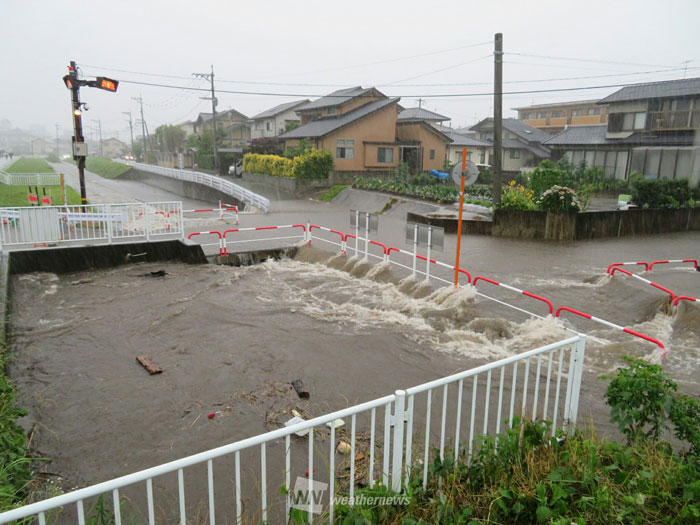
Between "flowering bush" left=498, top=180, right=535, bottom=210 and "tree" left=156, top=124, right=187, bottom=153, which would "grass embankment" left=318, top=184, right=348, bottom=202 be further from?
"tree" left=156, top=124, right=187, bottom=153

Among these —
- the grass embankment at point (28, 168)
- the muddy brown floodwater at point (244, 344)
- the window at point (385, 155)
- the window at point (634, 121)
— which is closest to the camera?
the muddy brown floodwater at point (244, 344)

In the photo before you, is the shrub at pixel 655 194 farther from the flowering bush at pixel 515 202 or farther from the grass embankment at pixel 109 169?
the grass embankment at pixel 109 169

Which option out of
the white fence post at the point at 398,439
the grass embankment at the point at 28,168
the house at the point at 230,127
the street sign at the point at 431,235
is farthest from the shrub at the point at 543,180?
the grass embankment at the point at 28,168

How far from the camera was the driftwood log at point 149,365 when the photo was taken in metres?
7.60

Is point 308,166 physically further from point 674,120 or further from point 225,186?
point 674,120

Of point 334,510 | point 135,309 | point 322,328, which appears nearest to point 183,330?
point 135,309

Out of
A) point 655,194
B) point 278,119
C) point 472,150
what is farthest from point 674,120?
point 278,119

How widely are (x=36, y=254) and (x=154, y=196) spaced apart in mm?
30168

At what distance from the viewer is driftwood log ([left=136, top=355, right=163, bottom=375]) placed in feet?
24.9

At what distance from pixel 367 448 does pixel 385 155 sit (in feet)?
107

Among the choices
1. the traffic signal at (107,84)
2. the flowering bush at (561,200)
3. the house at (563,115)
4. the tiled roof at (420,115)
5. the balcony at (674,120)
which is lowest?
the flowering bush at (561,200)

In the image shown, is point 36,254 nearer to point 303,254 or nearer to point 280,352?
point 303,254

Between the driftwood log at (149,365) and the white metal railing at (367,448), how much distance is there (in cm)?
274

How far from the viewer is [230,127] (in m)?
63.5
